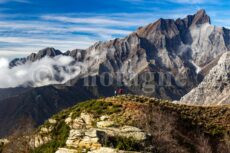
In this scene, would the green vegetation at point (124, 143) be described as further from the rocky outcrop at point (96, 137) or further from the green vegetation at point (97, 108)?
the green vegetation at point (97, 108)

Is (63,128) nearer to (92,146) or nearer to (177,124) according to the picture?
(177,124)

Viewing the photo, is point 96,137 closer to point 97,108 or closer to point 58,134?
A: point 58,134

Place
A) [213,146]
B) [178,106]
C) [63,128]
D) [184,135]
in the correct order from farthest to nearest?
[178,106] < [213,146] < [184,135] < [63,128]

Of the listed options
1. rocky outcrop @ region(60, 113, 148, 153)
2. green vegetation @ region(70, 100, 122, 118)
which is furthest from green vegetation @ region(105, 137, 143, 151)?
green vegetation @ region(70, 100, 122, 118)

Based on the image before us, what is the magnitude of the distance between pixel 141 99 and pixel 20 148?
35.6 m

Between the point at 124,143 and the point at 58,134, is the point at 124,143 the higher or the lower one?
the higher one

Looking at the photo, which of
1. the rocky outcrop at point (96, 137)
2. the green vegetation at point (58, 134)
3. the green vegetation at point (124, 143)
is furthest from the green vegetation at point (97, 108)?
the green vegetation at point (124, 143)

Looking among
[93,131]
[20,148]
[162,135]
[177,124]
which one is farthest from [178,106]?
[93,131]

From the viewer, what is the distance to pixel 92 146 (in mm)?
64250

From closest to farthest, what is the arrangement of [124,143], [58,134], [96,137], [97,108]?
[96,137] < [124,143] < [58,134] < [97,108]

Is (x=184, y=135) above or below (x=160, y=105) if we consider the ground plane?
below

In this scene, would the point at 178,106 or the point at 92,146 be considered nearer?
Result: the point at 92,146

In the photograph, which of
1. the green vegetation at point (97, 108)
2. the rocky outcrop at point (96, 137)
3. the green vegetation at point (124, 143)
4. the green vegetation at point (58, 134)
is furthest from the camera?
the green vegetation at point (97, 108)

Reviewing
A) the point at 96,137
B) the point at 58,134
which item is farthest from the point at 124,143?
the point at 58,134
